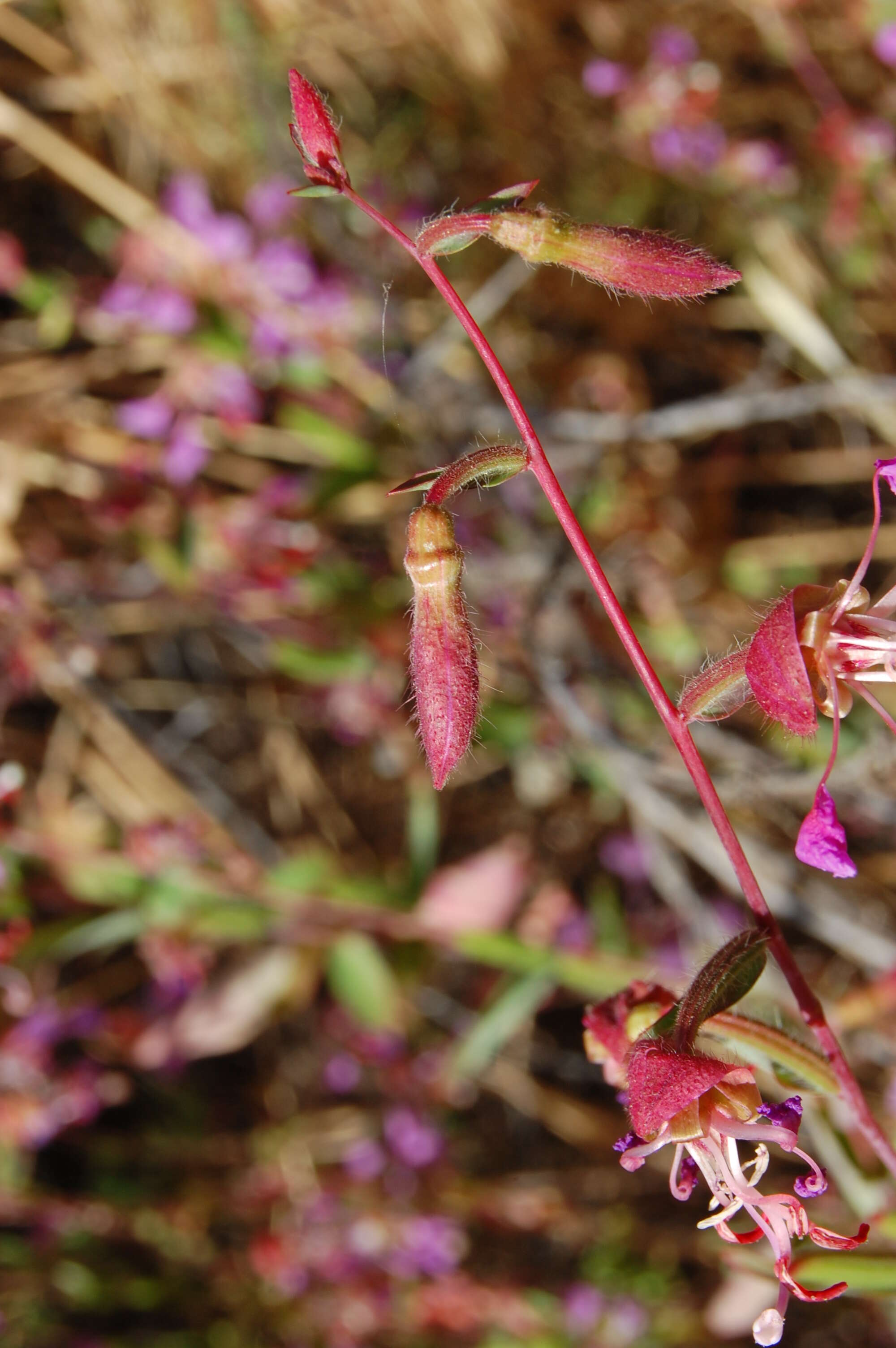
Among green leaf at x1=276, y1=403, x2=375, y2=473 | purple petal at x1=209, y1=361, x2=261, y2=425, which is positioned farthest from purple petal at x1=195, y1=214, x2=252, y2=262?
green leaf at x1=276, y1=403, x2=375, y2=473

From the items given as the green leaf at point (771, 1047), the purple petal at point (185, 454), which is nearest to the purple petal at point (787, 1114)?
the green leaf at point (771, 1047)

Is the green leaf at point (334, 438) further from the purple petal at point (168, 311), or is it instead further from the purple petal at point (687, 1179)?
the purple petal at point (687, 1179)

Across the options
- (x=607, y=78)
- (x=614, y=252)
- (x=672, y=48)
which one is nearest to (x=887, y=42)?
(x=672, y=48)

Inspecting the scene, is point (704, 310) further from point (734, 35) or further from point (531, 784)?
point (531, 784)

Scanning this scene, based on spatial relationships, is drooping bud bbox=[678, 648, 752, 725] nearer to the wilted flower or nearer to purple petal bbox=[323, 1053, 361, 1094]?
the wilted flower

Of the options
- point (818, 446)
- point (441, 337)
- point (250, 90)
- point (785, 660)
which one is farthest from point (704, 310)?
point (785, 660)

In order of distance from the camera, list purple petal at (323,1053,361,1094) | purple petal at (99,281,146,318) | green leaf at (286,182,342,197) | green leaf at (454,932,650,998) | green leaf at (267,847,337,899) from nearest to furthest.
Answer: green leaf at (286,182,342,197)
green leaf at (454,932,650,998)
green leaf at (267,847,337,899)
purple petal at (99,281,146,318)
purple petal at (323,1053,361,1094)

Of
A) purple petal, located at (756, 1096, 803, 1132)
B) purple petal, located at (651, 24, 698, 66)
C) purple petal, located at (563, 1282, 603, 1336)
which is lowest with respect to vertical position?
purple petal, located at (563, 1282, 603, 1336)
